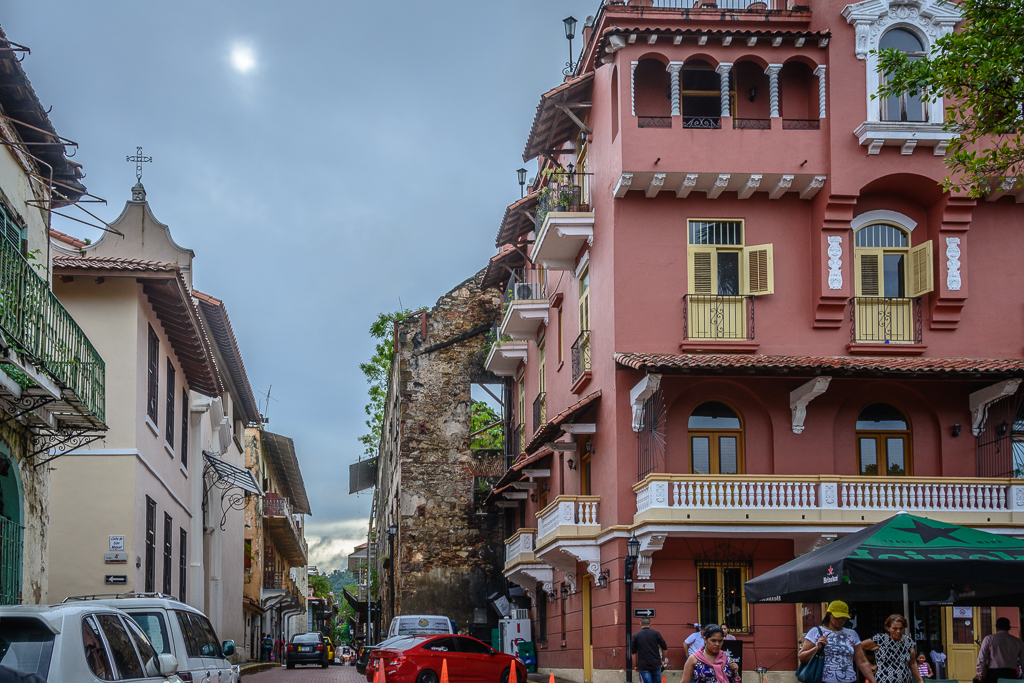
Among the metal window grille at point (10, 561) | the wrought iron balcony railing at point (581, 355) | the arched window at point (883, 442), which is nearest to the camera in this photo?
the metal window grille at point (10, 561)

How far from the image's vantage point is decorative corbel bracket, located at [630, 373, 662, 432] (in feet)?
72.6

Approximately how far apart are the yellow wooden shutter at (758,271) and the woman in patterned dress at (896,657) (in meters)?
12.5

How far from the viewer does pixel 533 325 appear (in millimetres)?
34344

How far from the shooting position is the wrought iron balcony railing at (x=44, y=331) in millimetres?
12648

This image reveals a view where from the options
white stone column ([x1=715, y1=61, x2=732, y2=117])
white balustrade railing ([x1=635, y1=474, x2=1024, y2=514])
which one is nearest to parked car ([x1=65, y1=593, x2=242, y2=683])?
white balustrade railing ([x1=635, y1=474, x2=1024, y2=514])

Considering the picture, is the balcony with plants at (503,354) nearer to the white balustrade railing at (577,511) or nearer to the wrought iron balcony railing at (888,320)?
the white balustrade railing at (577,511)

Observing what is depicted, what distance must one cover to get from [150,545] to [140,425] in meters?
2.74

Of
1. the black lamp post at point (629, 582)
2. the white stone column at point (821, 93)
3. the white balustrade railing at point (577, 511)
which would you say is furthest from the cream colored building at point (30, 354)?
the white stone column at point (821, 93)

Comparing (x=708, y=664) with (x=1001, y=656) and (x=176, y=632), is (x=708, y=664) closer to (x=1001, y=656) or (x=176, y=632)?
(x=176, y=632)

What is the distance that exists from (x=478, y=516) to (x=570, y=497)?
15195 mm

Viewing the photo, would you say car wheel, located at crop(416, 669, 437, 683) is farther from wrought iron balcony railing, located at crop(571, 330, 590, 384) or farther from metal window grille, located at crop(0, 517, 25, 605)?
metal window grille, located at crop(0, 517, 25, 605)

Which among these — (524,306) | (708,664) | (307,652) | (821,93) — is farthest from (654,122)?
(307,652)

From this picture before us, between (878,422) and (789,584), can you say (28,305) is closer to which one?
(789,584)

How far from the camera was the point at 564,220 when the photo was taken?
2589 centimetres
